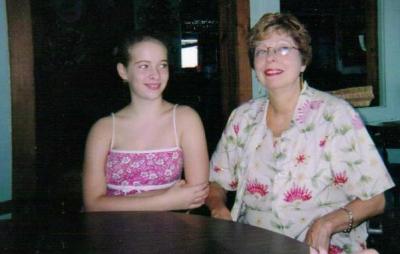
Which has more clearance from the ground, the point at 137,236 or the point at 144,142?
the point at 144,142

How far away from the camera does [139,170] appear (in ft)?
6.17

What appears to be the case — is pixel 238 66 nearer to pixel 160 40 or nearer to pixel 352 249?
pixel 160 40

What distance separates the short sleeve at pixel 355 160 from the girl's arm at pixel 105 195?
0.50 meters

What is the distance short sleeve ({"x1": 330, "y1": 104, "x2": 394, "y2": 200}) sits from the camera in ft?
5.31

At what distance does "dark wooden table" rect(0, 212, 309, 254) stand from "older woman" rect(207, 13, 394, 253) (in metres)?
0.39

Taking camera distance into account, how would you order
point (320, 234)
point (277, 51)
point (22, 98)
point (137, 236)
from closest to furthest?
point (137, 236)
point (320, 234)
point (277, 51)
point (22, 98)

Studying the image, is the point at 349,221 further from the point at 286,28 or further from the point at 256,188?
the point at 286,28

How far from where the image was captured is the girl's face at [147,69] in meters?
1.93

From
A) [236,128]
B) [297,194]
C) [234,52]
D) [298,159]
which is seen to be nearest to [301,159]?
[298,159]

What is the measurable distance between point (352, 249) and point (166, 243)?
87 centimetres

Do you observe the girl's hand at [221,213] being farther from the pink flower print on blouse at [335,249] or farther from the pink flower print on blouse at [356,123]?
the pink flower print on blouse at [356,123]

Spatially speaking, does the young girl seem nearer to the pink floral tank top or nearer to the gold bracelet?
the pink floral tank top

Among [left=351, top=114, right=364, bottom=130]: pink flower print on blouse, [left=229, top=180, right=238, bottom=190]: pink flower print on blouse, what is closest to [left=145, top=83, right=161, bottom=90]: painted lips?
[left=229, top=180, right=238, bottom=190]: pink flower print on blouse

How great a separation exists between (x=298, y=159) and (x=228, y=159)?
34 centimetres
